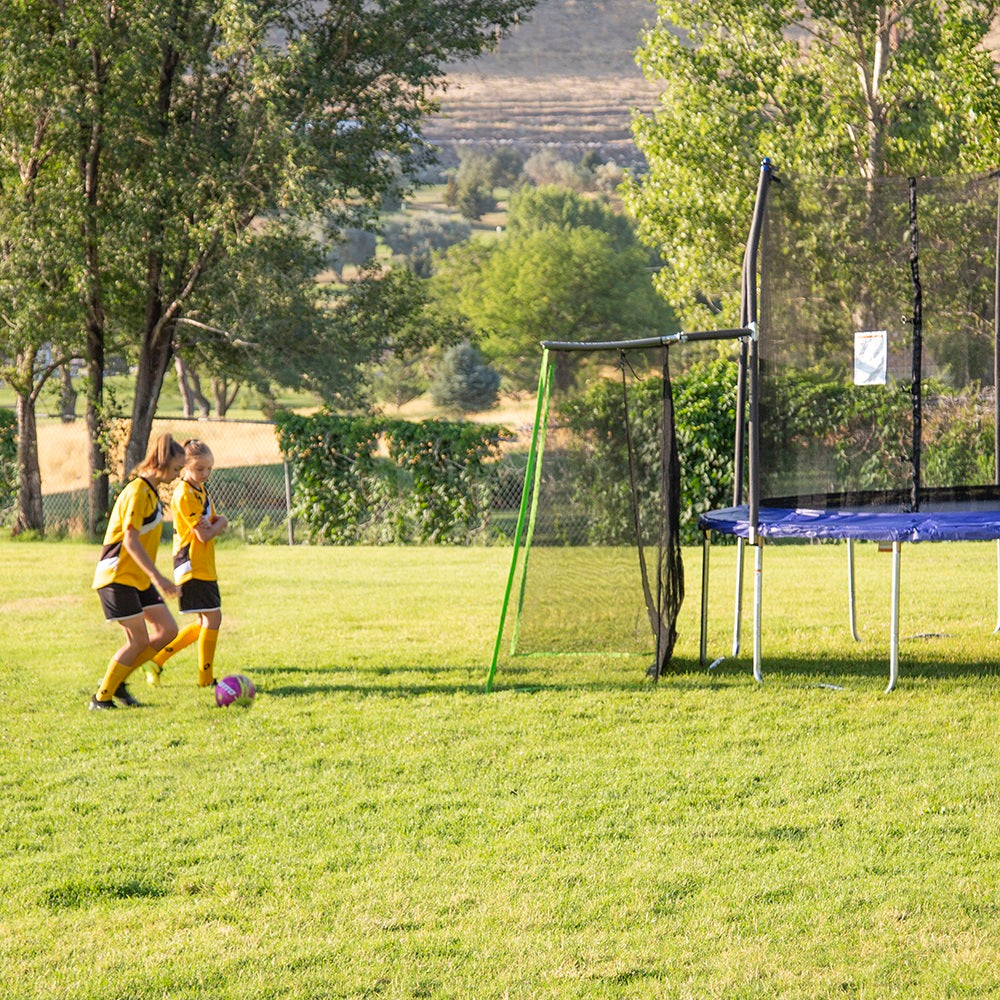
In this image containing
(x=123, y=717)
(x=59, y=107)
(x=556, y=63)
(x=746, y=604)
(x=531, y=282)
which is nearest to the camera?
(x=123, y=717)

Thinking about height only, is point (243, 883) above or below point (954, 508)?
below

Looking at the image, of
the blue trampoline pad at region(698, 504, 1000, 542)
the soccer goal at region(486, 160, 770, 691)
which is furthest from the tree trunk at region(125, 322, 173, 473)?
the blue trampoline pad at region(698, 504, 1000, 542)

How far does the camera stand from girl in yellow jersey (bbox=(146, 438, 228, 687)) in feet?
23.7

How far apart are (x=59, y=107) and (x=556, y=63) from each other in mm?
142411

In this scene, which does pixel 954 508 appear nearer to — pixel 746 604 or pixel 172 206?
pixel 746 604

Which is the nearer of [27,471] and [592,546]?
[592,546]

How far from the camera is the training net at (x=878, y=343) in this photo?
895cm

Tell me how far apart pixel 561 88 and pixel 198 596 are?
492 ft

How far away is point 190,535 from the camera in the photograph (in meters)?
7.35

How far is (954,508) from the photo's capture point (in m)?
9.38

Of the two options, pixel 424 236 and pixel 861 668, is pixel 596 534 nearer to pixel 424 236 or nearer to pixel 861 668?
pixel 861 668

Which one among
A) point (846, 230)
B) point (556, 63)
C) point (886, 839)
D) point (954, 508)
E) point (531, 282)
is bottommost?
point (886, 839)

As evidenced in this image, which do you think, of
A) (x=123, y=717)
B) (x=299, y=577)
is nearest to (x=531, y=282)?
(x=299, y=577)

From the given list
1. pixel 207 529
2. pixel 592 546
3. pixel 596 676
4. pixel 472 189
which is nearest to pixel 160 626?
pixel 207 529
